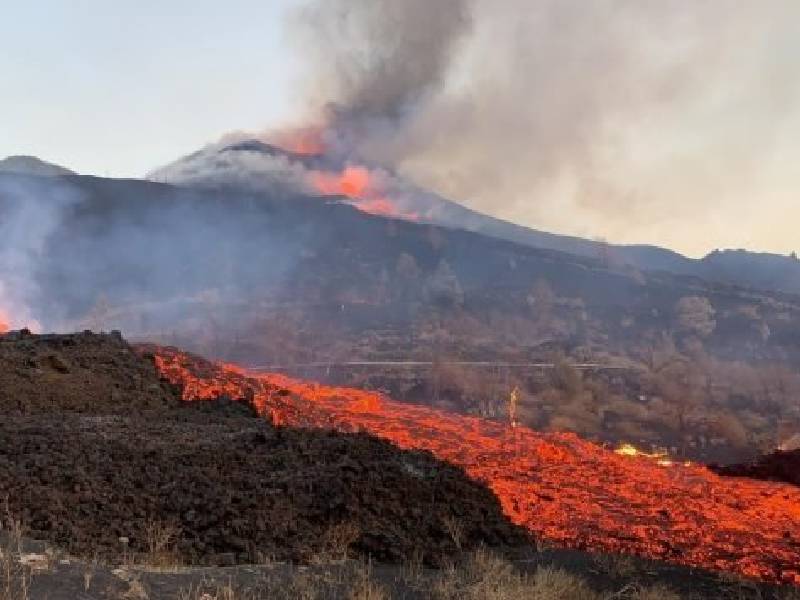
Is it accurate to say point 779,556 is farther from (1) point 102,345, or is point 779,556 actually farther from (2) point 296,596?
(1) point 102,345

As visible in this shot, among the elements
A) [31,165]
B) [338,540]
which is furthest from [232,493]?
[31,165]

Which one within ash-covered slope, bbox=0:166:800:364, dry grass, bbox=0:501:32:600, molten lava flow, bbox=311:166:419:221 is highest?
molten lava flow, bbox=311:166:419:221

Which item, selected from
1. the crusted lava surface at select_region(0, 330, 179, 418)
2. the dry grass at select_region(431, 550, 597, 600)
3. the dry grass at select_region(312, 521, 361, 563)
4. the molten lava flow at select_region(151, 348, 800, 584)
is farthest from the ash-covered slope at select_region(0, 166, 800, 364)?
the dry grass at select_region(431, 550, 597, 600)

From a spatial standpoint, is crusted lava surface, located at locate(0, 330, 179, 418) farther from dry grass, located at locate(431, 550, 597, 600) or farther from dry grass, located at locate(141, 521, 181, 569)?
dry grass, located at locate(431, 550, 597, 600)

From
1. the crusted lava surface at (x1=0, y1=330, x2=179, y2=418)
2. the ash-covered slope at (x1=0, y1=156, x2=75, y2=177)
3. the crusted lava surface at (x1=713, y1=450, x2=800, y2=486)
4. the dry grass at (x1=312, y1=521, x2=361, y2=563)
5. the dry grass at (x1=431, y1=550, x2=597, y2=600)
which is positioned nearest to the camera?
the dry grass at (x1=431, y1=550, x2=597, y2=600)

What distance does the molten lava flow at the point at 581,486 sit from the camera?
13.4 meters

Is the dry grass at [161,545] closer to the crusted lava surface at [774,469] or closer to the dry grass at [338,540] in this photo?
the dry grass at [338,540]

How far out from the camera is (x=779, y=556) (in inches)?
521

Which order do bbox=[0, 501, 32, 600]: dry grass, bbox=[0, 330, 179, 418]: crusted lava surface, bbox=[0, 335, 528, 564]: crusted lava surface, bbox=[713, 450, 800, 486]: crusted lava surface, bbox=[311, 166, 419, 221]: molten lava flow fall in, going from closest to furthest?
bbox=[0, 501, 32, 600]: dry grass → bbox=[0, 335, 528, 564]: crusted lava surface → bbox=[0, 330, 179, 418]: crusted lava surface → bbox=[713, 450, 800, 486]: crusted lava surface → bbox=[311, 166, 419, 221]: molten lava flow

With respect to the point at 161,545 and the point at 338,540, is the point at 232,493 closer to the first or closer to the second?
the point at 338,540

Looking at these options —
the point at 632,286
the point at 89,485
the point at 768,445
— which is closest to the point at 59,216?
the point at 632,286

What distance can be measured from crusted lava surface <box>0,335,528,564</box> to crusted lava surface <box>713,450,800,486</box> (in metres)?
14.7

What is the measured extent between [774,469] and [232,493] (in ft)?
62.2

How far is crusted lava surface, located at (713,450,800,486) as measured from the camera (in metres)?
23.8
